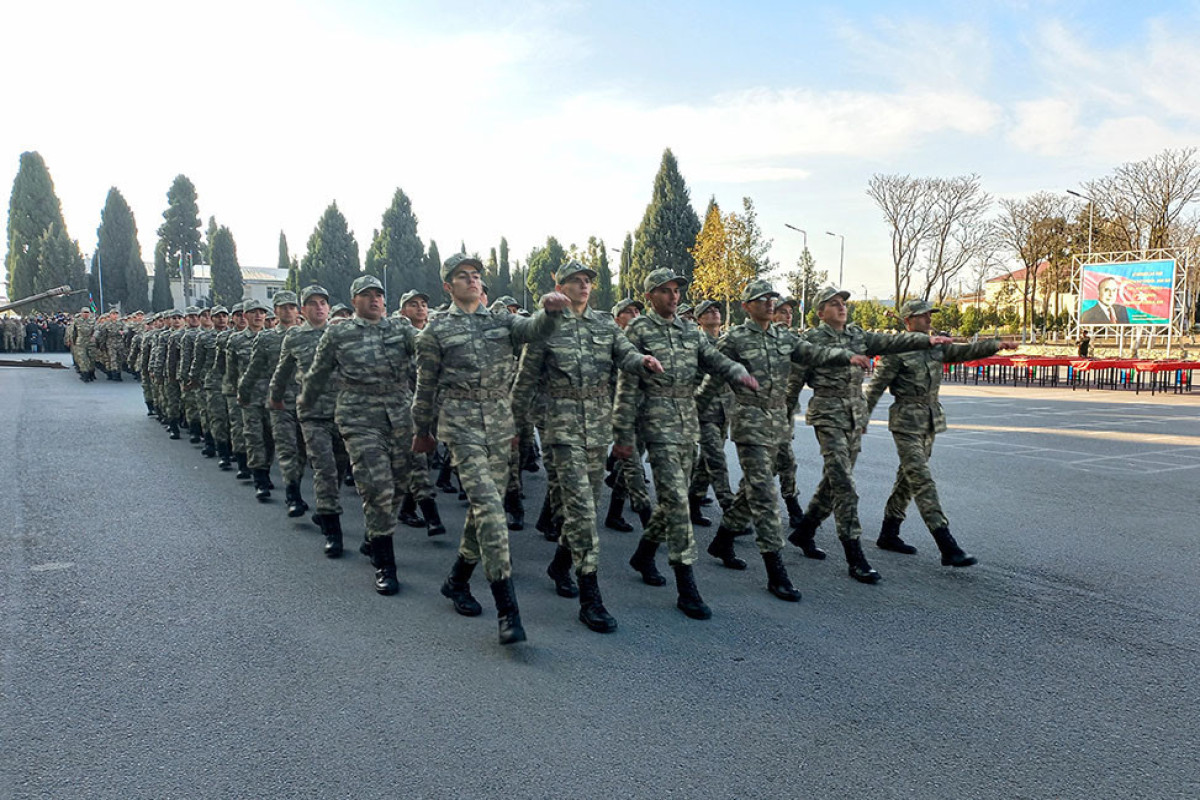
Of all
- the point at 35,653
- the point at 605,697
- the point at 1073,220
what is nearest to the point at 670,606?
the point at 605,697

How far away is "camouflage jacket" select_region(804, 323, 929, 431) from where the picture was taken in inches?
235

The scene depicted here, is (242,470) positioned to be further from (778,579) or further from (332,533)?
(778,579)

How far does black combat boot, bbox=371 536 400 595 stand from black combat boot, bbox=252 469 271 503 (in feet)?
10.9

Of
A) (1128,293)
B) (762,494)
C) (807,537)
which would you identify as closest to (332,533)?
(762,494)

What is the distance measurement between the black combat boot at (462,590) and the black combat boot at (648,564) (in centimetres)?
119

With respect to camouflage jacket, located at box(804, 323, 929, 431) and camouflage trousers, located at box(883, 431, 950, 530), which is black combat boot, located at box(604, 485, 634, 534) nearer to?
camouflage jacket, located at box(804, 323, 929, 431)

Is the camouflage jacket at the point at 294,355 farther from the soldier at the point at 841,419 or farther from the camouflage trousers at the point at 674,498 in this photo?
the soldier at the point at 841,419

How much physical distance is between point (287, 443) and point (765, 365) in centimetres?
463

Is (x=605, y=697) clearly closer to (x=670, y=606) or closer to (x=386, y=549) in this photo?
(x=670, y=606)

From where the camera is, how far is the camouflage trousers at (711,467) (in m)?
7.21

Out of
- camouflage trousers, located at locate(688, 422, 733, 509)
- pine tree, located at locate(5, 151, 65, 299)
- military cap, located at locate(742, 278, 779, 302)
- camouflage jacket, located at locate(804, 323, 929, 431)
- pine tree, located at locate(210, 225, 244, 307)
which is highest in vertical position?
pine tree, located at locate(5, 151, 65, 299)

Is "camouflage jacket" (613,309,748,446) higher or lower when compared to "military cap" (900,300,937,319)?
lower

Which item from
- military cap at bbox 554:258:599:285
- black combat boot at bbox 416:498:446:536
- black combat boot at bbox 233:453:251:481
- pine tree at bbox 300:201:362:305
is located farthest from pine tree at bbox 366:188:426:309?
military cap at bbox 554:258:599:285

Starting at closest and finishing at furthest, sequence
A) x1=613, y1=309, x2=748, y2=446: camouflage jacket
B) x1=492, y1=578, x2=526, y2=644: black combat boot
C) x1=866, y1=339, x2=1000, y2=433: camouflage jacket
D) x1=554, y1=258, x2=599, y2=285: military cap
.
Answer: x1=492, y1=578, x2=526, y2=644: black combat boot
x1=554, y1=258, x2=599, y2=285: military cap
x1=613, y1=309, x2=748, y2=446: camouflage jacket
x1=866, y1=339, x2=1000, y2=433: camouflage jacket
